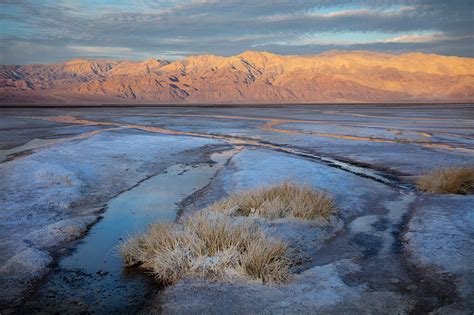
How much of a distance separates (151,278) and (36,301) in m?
1.40

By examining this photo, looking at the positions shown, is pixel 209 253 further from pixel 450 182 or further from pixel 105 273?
pixel 450 182

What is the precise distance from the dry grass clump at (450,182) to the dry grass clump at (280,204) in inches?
128

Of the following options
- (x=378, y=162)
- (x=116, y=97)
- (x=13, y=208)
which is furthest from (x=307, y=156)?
(x=116, y=97)

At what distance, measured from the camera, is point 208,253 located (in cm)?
607

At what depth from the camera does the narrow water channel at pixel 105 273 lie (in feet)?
17.2

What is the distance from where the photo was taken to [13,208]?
912cm

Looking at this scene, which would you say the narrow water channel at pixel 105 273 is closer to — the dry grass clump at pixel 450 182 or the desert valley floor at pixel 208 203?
the desert valley floor at pixel 208 203

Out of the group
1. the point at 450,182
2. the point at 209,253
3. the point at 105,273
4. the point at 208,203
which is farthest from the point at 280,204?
→ the point at 450,182

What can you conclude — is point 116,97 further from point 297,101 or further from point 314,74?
point 314,74

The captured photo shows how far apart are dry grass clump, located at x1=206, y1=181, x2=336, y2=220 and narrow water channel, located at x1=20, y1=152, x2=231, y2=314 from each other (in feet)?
4.61

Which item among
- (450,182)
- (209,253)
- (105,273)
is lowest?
(105,273)

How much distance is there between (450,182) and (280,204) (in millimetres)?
4589

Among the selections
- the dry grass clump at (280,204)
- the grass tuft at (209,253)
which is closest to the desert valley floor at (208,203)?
the grass tuft at (209,253)

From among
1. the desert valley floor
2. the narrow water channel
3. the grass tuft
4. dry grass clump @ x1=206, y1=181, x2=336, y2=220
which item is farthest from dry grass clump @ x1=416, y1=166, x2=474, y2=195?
the narrow water channel
